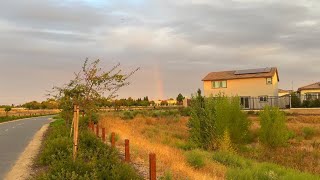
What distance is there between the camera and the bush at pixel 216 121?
24.9m

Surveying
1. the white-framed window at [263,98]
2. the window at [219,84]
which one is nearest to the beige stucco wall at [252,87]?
the window at [219,84]

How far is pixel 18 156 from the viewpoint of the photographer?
55.7 feet

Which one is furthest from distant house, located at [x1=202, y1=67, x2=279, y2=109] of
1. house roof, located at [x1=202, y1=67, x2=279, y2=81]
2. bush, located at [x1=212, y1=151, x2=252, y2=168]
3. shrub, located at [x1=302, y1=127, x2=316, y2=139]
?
bush, located at [x1=212, y1=151, x2=252, y2=168]

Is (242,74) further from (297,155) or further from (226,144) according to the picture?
(297,155)

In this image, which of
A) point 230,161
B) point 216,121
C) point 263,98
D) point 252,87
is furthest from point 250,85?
point 230,161

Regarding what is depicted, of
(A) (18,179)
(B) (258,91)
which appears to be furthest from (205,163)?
(B) (258,91)

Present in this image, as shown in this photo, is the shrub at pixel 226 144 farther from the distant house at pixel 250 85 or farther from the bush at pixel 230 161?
the distant house at pixel 250 85

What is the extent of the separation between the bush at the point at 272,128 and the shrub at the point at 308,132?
5.91 metres

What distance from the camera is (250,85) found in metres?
59.2

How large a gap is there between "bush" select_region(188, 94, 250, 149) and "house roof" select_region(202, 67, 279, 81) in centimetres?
3329

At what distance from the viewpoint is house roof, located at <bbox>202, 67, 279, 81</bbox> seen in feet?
192

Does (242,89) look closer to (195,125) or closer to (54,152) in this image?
(195,125)

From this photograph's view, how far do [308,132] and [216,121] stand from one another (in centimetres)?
1091

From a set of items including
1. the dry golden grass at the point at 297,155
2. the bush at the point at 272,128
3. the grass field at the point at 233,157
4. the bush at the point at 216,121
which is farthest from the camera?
the bush at the point at 272,128
